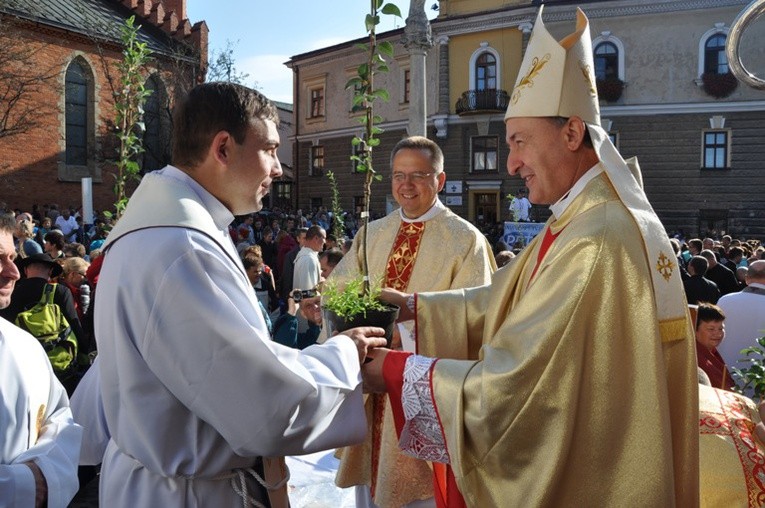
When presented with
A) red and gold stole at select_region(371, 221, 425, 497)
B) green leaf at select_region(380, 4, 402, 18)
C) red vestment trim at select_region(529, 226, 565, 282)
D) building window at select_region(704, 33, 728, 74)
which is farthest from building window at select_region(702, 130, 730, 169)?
green leaf at select_region(380, 4, 402, 18)

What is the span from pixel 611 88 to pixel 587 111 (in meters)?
25.5

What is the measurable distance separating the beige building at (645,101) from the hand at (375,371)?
24.2 meters

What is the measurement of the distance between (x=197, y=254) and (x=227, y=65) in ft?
73.7

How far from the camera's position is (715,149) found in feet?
83.1

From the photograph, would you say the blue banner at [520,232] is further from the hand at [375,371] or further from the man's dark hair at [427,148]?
the hand at [375,371]

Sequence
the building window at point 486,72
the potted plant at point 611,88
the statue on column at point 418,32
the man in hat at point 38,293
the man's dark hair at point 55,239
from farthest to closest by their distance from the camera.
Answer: the building window at point 486,72
the potted plant at point 611,88
the statue on column at point 418,32
the man's dark hair at point 55,239
the man in hat at point 38,293

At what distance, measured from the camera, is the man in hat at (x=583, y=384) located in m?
1.99

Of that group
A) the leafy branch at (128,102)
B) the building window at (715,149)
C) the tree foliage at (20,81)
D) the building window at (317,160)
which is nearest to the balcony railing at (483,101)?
the building window at (715,149)

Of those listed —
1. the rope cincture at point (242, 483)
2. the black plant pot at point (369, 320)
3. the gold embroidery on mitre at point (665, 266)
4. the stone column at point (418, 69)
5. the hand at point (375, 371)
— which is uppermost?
the stone column at point (418, 69)

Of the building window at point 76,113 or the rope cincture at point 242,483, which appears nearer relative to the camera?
the rope cincture at point 242,483

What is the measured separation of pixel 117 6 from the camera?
101 feet

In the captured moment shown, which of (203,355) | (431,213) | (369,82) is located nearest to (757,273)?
(431,213)

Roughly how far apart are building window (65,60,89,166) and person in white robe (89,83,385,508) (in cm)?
2744

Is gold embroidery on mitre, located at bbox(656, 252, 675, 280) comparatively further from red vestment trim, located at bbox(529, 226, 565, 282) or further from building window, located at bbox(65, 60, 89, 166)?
building window, located at bbox(65, 60, 89, 166)
